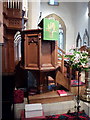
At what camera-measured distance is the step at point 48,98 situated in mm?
2600

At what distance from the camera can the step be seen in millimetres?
2600

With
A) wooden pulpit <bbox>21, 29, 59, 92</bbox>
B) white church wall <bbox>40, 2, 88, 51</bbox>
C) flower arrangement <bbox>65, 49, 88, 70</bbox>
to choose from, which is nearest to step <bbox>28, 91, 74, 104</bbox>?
wooden pulpit <bbox>21, 29, 59, 92</bbox>

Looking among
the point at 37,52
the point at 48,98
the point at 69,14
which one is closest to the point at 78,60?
the point at 37,52

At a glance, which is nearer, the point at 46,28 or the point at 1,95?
the point at 1,95

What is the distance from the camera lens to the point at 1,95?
79.8 inches

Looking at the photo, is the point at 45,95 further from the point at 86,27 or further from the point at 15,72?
the point at 86,27

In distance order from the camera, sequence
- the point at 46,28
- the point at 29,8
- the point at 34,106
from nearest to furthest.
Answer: the point at 34,106 → the point at 46,28 → the point at 29,8

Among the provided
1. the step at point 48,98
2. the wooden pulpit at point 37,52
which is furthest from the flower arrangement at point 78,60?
the step at point 48,98

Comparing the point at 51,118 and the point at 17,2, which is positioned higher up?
the point at 17,2

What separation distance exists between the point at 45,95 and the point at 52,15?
7.22 m

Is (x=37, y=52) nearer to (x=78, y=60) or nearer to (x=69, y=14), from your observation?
(x=78, y=60)

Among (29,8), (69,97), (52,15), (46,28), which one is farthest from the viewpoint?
(52,15)

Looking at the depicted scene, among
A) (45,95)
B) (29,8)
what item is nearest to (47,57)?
(45,95)

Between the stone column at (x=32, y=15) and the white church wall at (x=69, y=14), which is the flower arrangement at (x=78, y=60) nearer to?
the stone column at (x=32, y=15)
